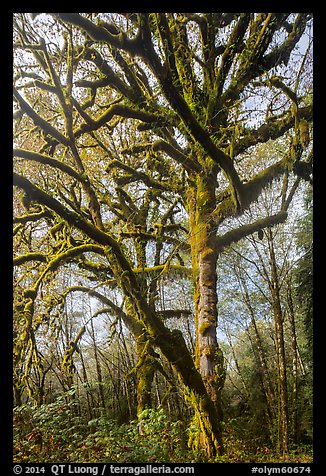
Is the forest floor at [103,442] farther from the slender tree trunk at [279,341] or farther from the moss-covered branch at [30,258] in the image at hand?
the moss-covered branch at [30,258]

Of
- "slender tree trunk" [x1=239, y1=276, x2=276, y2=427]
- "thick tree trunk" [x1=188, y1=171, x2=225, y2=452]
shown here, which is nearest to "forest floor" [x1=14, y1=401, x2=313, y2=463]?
"thick tree trunk" [x1=188, y1=171, x2=225, y2=452]

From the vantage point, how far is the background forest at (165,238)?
2.58 meters

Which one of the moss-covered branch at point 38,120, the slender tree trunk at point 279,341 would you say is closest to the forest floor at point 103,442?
the slender tree trunk at point 279,341

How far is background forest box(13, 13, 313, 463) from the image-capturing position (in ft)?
8.45

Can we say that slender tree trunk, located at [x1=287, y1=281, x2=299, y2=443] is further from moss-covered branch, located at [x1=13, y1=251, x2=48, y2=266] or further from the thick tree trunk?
moss-covered branch, located at [x1=13, y1=251, x2=48, y2=266]

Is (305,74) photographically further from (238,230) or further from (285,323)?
(285,323)

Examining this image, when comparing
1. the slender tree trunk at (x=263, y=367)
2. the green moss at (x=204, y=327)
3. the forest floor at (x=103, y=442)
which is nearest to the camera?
the forest floor at (x=103, y=442)

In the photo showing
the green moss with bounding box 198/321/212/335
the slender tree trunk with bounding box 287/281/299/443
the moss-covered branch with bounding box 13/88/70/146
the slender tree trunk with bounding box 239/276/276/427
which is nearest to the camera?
the moss-covered branch with bounding box 13/88/70/146

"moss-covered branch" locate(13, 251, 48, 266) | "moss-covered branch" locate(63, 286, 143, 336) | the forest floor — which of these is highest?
"moss-covered branch" locate(13, 251, 48, 266)

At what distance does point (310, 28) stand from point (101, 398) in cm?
388

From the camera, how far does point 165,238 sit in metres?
3.70
